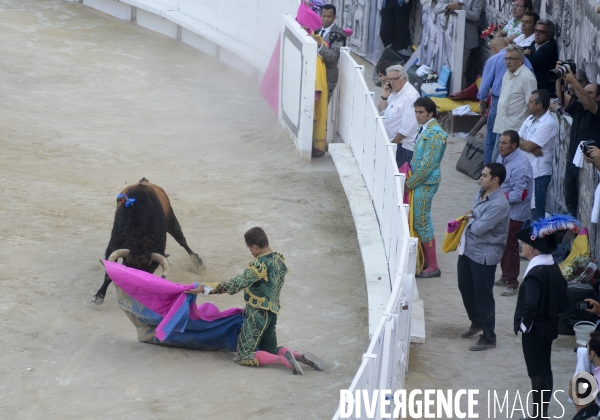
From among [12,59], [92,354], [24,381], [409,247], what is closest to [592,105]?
[409,247]

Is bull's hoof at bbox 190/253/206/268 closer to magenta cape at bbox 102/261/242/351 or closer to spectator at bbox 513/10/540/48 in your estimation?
magenta cape at bbox 102/261/242/351

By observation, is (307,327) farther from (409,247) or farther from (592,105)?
(592,105)

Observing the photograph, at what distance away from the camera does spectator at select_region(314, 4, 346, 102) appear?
12.3 metres

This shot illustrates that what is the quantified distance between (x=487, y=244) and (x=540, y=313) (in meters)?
1.18

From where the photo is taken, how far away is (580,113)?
349 inches

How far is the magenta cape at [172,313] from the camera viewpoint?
7551mm

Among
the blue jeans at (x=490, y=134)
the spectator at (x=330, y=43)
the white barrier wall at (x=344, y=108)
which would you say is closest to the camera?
the white barrier wall at (x=344, y=108)

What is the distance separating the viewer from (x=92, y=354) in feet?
25.1

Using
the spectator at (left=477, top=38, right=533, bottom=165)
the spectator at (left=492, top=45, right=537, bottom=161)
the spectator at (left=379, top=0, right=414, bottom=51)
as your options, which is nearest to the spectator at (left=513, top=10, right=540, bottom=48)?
the spectator at (left=477, top=38, right=533, bottom=165)

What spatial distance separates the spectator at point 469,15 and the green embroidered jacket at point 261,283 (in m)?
8.03

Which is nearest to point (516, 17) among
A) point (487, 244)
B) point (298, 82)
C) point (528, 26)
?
point (528, 26)

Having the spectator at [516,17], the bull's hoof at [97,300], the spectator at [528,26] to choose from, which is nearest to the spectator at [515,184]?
the spectator at [528,26]

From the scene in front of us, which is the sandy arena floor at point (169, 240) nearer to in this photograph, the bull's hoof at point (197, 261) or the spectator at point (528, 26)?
the bull's hoof at point (197, 261)

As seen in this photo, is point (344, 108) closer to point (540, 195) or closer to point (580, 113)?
point (540, 195)
